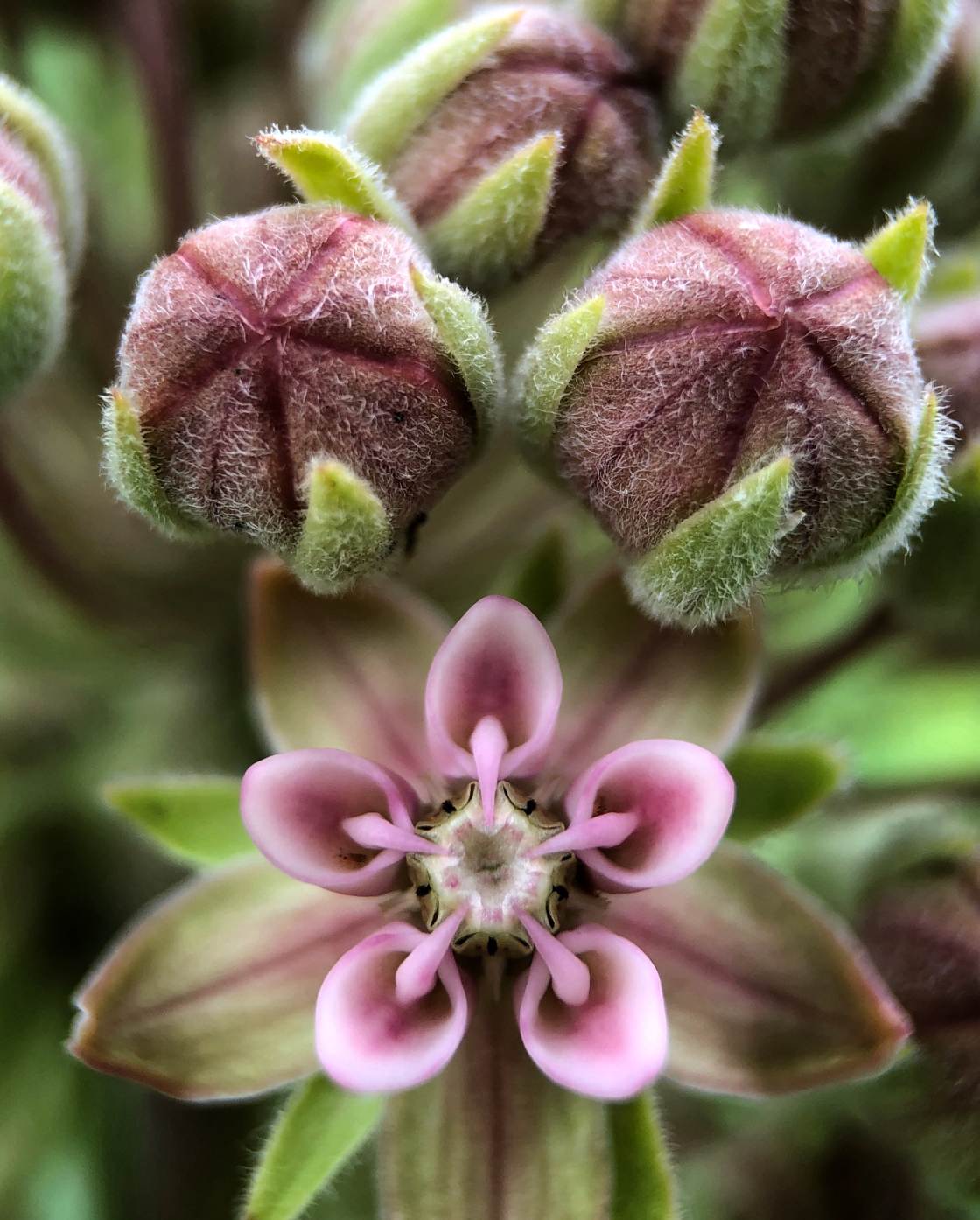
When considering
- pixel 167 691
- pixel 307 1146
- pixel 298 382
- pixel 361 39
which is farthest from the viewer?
pixel 167 691

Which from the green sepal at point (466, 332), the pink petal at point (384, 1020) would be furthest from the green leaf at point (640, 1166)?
the green sepal at point (466, 332)

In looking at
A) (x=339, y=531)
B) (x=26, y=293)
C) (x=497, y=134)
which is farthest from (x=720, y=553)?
(x=26, y=293)

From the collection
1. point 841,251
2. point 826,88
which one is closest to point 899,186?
point 826,88

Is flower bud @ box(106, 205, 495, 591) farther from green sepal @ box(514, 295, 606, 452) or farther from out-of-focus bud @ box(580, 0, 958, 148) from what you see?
out-of-focus bud @ box(580, 0, 958, 148)

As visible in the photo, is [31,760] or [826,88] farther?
[31,760]

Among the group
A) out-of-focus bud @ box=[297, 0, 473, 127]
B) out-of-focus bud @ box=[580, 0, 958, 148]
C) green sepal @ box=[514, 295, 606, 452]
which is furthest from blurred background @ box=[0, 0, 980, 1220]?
green sepal @ box=[514, 295, 606, 452]

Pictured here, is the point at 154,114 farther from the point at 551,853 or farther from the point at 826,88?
the point at 551,853

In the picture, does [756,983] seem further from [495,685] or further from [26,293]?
[26,293]
